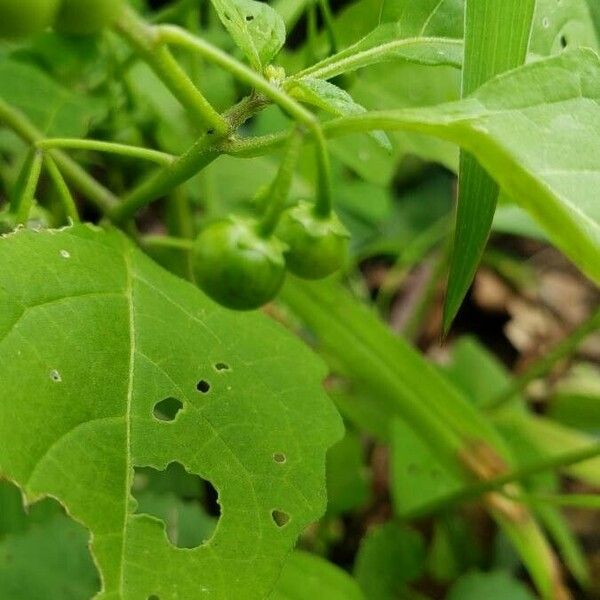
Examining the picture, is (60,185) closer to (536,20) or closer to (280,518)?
(280,518)

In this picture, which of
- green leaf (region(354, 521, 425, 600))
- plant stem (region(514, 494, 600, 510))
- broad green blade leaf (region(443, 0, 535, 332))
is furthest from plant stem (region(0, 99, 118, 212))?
green leaf (region(354, 521, 425, 600))

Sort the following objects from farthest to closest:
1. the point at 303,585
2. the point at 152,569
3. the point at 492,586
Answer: the point at 492,586 → the point at 303,585 → the point at 152,569

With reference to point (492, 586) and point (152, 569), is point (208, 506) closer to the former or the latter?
point (492, 586)

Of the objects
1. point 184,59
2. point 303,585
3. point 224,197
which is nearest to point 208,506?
point 303,585

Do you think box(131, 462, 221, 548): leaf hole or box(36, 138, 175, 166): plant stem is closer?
box(36, 138, 175, 166): plant stem

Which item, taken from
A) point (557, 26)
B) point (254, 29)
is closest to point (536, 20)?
point (557, 26)

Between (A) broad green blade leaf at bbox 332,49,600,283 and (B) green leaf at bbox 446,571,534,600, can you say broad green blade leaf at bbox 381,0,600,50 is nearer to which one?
(A) broad green blade leaf at bbox 332,49,600,283
